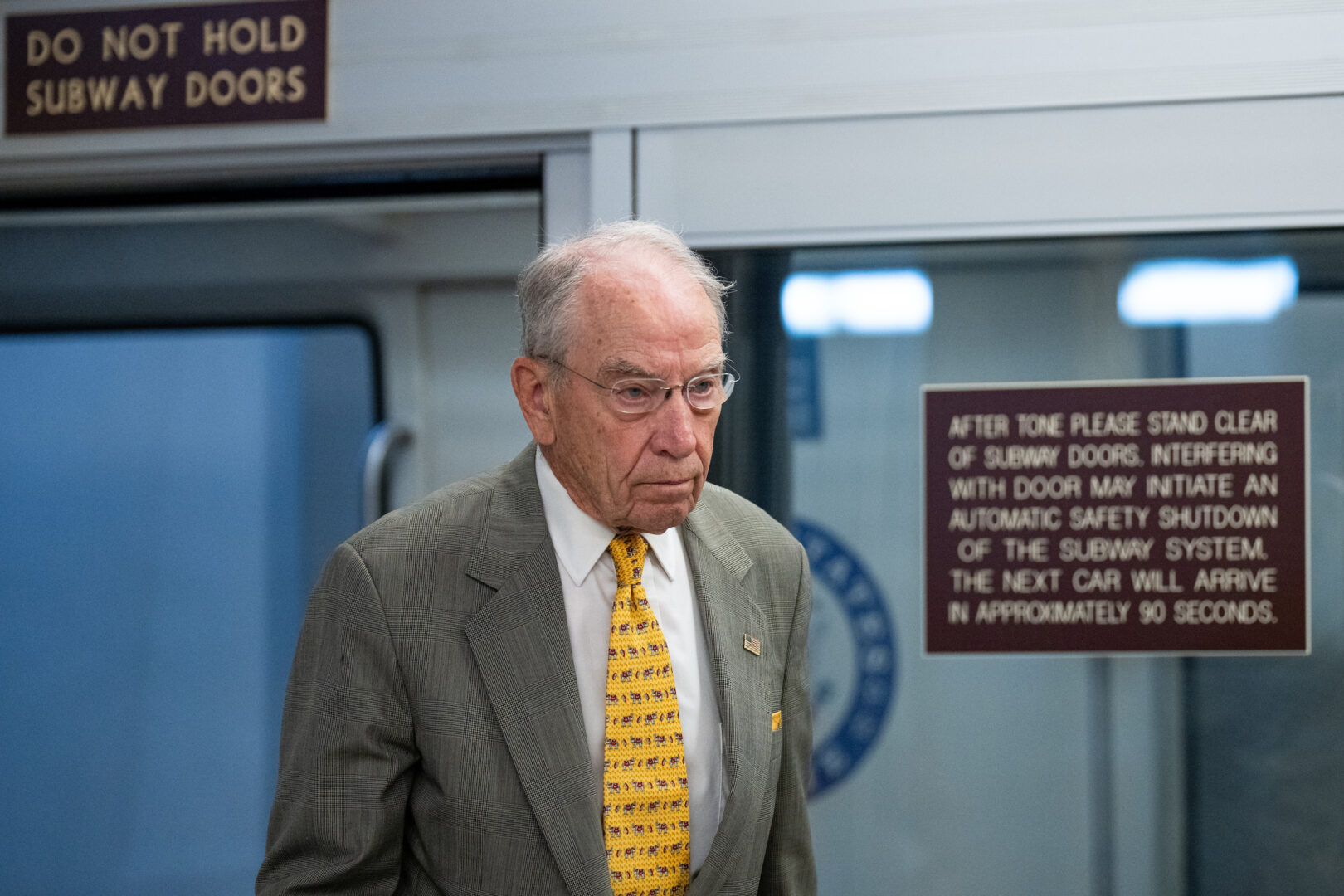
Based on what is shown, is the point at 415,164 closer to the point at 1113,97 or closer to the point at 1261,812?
the point at 1113,97

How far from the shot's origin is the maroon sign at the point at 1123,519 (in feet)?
6.68

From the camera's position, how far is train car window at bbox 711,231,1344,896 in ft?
6.77

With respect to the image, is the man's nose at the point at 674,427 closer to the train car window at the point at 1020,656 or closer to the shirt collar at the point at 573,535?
the shirt collar at the point at 573,535

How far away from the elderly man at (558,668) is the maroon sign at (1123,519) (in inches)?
30.2

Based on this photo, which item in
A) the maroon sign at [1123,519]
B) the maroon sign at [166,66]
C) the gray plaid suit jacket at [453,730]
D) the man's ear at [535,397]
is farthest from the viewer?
the maroon sign at [166,66]

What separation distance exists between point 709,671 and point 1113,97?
1.27 metres

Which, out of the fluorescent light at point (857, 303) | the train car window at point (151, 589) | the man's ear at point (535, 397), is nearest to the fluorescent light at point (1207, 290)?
the fluorescent light at point (857, 303)

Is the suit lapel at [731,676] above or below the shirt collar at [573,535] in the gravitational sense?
below

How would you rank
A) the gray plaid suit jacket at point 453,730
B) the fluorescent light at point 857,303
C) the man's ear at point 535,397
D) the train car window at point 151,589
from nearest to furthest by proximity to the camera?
the gray plaid suit jacket at point 453,730, the man's ear at point 535,397, the fluorescent light at point 857,303, the train car window at point 151,589

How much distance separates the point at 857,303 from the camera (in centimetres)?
218

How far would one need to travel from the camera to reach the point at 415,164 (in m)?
2.33

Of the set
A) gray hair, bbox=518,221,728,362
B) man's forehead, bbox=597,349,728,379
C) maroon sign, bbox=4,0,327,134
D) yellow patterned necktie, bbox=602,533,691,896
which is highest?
maroon sign, bbox=4,0,327,134

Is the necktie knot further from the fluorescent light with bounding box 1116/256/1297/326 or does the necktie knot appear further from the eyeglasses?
the fluorescent light with bounding box 1116/256/1297/326

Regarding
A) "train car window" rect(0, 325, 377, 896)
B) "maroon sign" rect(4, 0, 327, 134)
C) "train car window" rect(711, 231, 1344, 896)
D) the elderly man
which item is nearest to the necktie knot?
the elderly man
